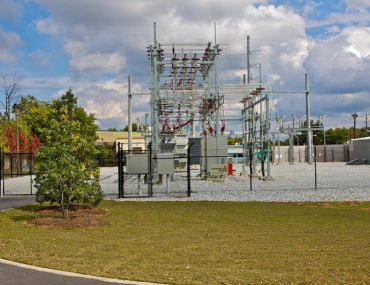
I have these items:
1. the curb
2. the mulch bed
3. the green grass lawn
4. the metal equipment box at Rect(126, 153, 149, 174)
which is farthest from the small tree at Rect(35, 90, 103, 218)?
the metal equipment box at Rect(126, 153, 149, 174)

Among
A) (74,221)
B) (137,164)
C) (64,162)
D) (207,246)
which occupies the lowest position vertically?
(207,246)

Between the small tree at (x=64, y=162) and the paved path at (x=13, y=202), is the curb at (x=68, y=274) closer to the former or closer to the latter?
the small tree at (x=64, y=162)

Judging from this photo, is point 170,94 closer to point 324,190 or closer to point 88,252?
point 324,190

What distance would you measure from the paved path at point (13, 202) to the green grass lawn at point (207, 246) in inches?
106

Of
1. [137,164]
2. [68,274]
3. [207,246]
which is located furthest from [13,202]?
[68,274]

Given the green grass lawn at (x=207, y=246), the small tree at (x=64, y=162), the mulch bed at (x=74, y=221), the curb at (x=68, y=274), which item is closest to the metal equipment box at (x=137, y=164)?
the green grass lawn at (x=207, y=246)

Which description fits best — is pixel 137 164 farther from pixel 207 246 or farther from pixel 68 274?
pixel 68 274

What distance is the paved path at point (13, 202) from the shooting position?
18442 mm

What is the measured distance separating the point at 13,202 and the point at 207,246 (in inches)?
493

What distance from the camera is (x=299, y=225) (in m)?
13.0

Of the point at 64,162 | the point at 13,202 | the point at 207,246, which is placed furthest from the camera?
the point at 13,202

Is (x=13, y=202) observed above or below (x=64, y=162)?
below

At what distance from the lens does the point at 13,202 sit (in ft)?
65.8

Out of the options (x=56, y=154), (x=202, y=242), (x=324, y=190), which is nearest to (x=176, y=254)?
(x=202, y=242)
